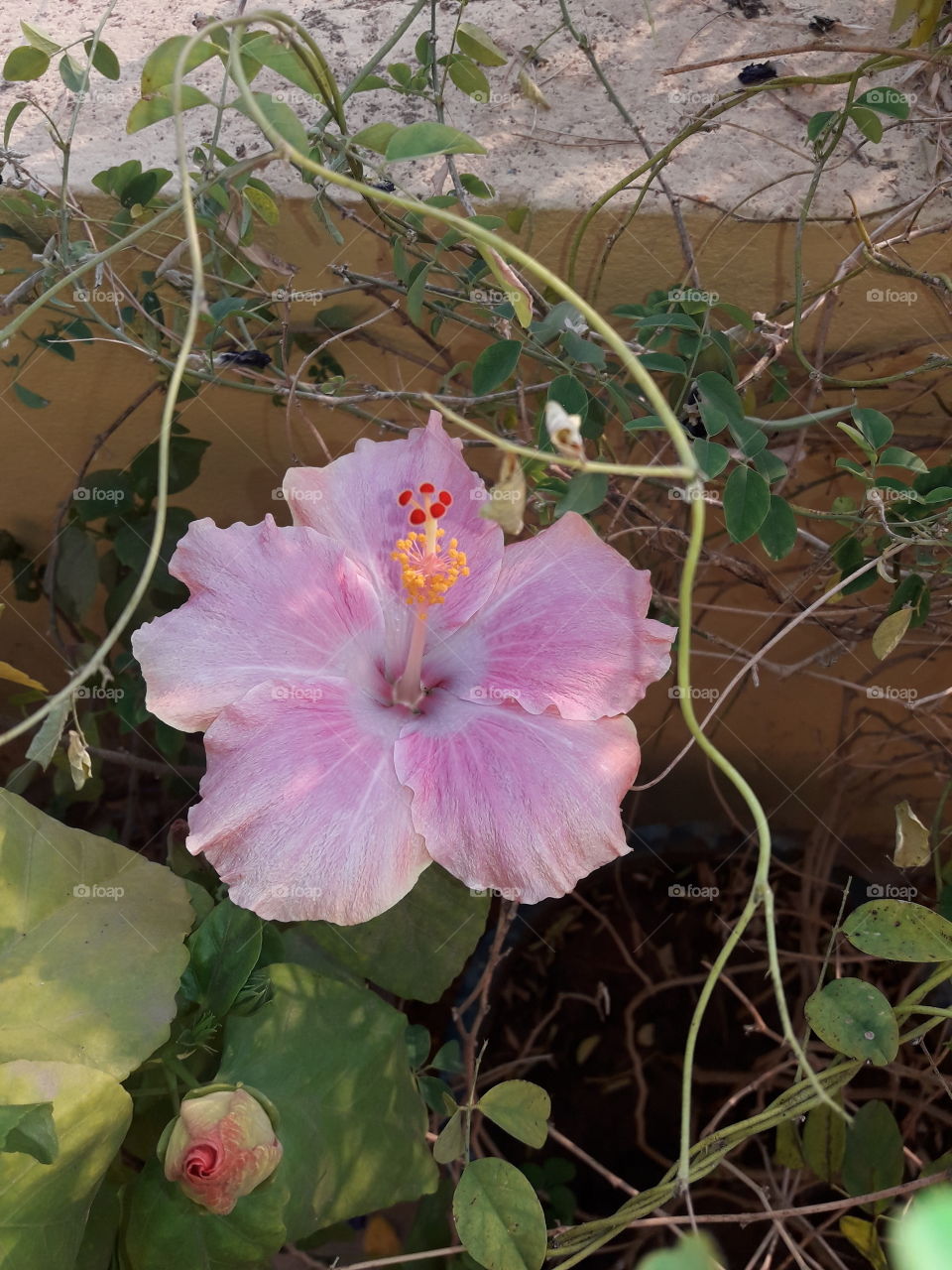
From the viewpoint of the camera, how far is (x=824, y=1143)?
3.81ft

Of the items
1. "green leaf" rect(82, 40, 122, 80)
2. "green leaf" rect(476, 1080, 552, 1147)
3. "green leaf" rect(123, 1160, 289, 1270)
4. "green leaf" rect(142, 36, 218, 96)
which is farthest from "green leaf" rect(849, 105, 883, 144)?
"green leaf" rect(123, 1160, 289, 1270)

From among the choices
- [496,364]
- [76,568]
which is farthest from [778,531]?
[76,568]

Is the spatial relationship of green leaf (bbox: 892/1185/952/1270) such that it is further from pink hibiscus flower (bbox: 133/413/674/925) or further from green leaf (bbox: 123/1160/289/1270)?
green leaf (bbox: 123/1160/289/1270)

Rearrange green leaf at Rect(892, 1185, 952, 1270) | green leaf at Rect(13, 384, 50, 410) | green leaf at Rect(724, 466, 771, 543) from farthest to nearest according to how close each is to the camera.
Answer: green leaf at Rect(13, 384, 50, 410) → green leaf at Rect(724, 466, 771, 543) → green leaf at Rect(892, 1185, 952, 1270)

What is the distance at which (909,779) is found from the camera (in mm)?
1486

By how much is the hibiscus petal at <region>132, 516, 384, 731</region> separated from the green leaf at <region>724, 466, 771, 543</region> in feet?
1.14

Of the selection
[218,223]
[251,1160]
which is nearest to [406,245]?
[218,223]

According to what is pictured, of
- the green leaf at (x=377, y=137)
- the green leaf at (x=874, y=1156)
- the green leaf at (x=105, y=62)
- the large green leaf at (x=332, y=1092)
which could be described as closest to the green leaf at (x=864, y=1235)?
the green leaf at (x=874, y=1156)

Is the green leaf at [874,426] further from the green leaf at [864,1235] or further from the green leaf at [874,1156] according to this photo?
the green leaf at [864,1235]

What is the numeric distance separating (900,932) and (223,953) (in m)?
0.61

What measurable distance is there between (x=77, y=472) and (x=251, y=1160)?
0.95 metres

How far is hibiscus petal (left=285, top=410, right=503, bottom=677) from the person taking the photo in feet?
3.02

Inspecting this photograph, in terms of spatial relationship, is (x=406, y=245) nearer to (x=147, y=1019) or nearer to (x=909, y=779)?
(x=147, y=1019)

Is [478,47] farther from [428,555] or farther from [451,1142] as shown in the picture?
[451,1142]
